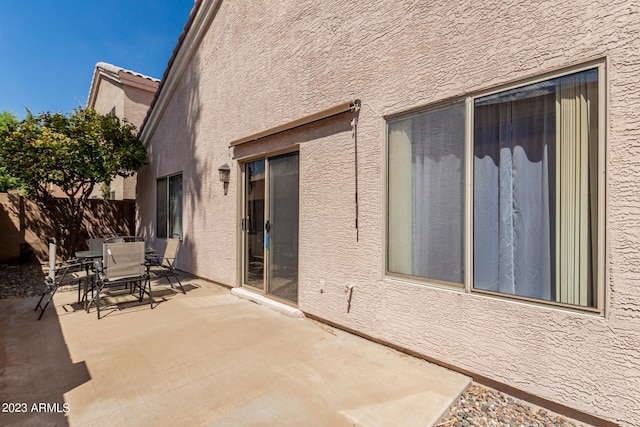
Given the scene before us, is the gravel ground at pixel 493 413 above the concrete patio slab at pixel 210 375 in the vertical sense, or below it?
below

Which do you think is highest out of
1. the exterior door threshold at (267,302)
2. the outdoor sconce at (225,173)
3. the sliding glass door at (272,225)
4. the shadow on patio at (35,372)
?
the outdoor sconce at (225,173)

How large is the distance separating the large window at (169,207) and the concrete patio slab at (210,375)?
3908mm

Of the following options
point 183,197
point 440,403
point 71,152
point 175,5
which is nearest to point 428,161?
point 440,403

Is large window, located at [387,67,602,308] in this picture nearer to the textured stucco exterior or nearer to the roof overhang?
the roof overhang

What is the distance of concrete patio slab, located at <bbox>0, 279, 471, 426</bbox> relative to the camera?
2.44 meters

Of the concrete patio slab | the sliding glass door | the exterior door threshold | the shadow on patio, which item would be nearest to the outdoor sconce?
the sliding glass door

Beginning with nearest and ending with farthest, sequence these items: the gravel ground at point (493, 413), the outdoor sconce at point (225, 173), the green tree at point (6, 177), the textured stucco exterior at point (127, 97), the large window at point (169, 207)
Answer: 1. the gravel ground at point (493, 413)
2. the outdoor sconce at point (225, 173)
3. the green tree at point (6, 177)
4. the large window at point (169, 207)
5. the textured stucco exterior at point (127, 97)

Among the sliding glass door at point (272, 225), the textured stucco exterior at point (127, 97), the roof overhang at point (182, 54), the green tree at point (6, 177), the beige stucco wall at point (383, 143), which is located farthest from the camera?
the textured stucco exterior at point (127, 97)

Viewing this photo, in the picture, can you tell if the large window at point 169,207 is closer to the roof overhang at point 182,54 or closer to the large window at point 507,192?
the roof overhang at point 182,54

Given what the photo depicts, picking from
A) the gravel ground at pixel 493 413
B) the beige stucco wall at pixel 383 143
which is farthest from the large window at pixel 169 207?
the gravel ground at pixel 493 413

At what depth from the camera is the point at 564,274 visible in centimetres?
253

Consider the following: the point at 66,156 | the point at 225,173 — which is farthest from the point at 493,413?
the point at 66,156

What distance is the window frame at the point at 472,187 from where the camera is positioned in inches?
91.4

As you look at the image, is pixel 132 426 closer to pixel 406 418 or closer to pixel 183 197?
pixel 406 418
